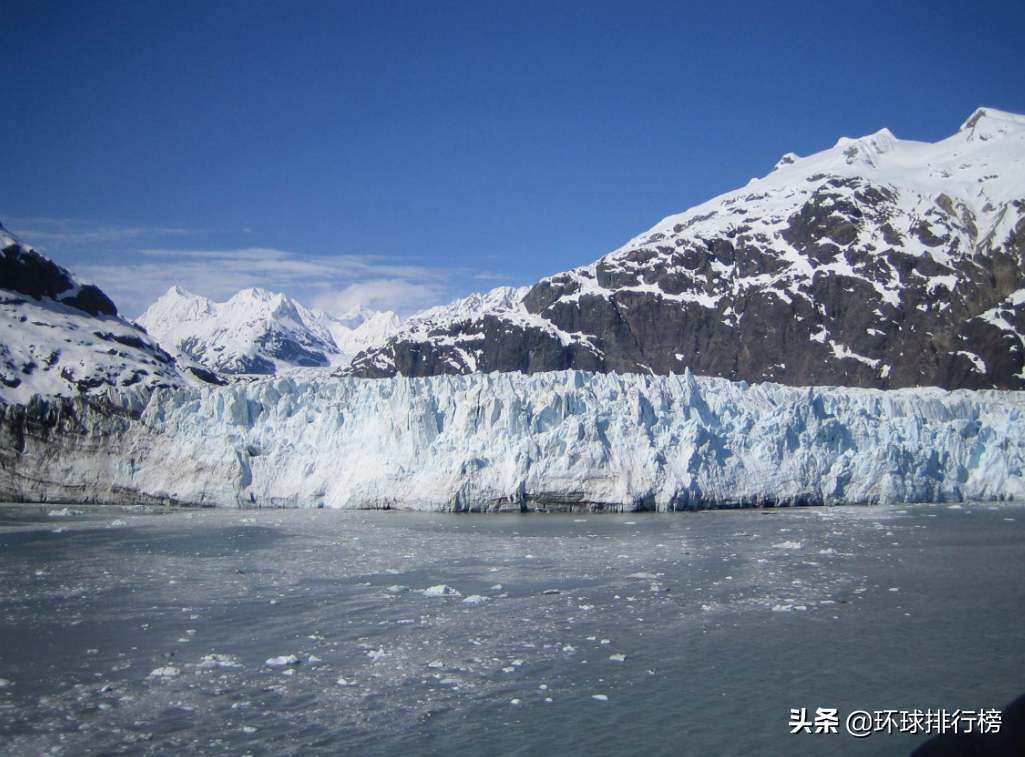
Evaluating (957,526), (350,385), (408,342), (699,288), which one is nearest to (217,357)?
(408,342)

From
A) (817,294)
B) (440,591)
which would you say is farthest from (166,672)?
(817,294)

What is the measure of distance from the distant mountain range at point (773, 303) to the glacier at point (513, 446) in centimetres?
2301

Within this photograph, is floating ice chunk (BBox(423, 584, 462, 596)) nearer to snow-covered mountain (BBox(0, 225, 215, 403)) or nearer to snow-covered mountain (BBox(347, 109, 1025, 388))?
snow-covered mountain (BBox(0, 225, 215, 403))

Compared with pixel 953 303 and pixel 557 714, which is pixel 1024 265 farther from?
pixel 557 714

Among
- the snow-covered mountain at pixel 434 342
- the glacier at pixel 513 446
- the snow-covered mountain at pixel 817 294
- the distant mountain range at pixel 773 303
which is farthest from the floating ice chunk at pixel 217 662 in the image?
the snow-covered mountain at pixel 434 342

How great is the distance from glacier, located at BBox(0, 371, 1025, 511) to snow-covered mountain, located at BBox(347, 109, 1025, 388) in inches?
1354

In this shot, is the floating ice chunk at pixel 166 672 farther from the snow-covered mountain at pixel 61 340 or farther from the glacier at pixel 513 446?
the snow-covered mountain at pixel 61 340

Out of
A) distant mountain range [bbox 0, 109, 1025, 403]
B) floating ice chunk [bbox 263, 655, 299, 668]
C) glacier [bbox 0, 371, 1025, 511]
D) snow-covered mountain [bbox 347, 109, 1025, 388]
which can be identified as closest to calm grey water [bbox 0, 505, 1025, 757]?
floating ice chunk [bbox 263, 655, 299, 668]

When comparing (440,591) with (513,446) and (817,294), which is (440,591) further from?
(817,294)

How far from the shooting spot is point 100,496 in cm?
2586

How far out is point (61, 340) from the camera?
52.1 meters

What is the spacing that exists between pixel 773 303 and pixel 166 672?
2465 inches

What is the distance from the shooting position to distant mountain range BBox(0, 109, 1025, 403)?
53.8 meters

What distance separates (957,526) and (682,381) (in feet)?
27.1
